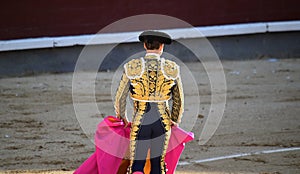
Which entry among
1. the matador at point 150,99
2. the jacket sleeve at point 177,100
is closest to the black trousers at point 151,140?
the matador at point 150,99

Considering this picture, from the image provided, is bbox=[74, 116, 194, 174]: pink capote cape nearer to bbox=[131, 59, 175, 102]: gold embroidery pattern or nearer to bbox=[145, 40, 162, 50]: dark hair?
bbox=[131, 59, 175, 102]: gold embroidery pattern

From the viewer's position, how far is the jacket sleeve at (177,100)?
3721mm

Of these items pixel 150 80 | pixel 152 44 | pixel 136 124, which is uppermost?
pixel 152 44

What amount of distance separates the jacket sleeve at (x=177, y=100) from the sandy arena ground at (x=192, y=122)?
117 cm

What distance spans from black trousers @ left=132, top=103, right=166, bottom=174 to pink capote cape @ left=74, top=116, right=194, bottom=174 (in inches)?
6.0

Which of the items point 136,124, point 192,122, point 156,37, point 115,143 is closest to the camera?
point 156,37

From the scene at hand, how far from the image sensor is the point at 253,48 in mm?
9781

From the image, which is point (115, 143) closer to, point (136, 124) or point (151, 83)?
point (136, 124)

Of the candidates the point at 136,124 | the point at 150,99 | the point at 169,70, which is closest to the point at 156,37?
the point at 169,70

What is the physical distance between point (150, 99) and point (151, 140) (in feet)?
0.77

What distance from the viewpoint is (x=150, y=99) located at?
3689 millimetres

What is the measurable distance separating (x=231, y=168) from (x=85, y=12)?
15.0 feet

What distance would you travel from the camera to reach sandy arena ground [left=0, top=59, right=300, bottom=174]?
5.10 metres

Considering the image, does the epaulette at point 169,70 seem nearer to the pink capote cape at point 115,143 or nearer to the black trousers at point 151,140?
the black trousers at point 151,140
